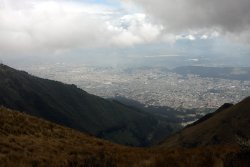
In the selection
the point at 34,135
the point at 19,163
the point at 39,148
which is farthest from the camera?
the point at 34,135

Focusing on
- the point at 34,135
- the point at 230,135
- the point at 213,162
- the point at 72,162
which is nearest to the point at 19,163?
the point at 72,162

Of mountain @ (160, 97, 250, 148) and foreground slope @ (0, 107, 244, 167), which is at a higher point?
foreground slope @ (0, 107, 244, 167)

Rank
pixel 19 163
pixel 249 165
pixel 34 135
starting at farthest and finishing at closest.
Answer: pixel 34 135, pixel 19 163, pixel 249 165

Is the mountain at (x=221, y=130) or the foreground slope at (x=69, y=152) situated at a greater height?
the foreground slope at (x=69, y=152)

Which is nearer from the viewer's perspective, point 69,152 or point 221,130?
point 69,152

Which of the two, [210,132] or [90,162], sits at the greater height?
[90,162]

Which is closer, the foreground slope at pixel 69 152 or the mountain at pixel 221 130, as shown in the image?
the foreground slope at pixel 69 152

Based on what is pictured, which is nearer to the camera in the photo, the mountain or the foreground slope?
the foreground slope

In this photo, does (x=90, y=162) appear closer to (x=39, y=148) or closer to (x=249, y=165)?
(x=249, y=165)
